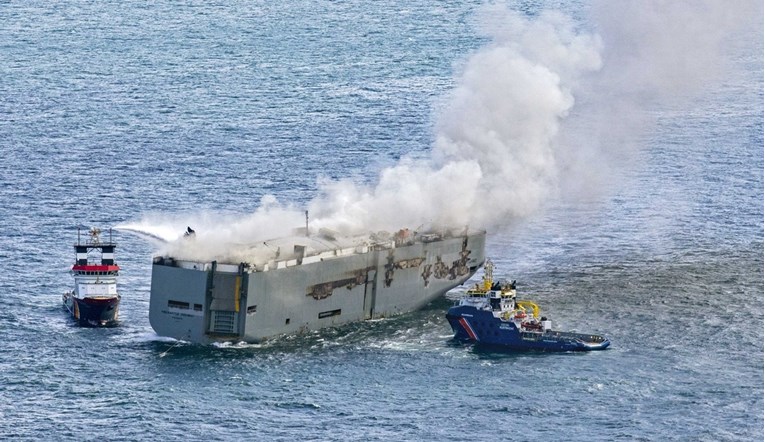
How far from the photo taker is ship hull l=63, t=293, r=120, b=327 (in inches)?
6654

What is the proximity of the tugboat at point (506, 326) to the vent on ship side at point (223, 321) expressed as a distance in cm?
1814

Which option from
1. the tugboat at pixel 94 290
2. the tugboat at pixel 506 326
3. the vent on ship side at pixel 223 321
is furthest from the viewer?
the tugboat at pixel 94 290

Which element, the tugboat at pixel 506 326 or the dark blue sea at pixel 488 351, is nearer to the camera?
the dark blue sea at pixel 488 351

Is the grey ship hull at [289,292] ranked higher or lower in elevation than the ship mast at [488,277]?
lower

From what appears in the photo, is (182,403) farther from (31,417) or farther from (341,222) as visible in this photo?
(341,222)

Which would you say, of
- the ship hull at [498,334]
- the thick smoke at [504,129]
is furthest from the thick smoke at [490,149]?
the ship hull at [498,334]

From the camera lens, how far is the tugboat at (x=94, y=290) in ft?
555

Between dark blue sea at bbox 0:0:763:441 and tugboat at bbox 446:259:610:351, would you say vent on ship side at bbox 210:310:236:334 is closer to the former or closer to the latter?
dark blue sea at bbox 0:0:763:441

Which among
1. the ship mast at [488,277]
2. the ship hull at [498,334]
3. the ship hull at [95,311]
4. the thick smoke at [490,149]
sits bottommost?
the ship hull at [95,311]

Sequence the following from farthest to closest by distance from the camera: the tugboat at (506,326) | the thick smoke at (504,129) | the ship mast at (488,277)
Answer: the thick smoke at (504,129) < the ship mast at (488,277) < the tugboat at (506,326)

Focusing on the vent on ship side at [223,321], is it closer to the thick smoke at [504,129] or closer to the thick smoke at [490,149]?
the thick smoke at [504,129]

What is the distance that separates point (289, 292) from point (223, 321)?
6.42 m

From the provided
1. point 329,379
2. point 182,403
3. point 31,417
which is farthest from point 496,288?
point 31,417

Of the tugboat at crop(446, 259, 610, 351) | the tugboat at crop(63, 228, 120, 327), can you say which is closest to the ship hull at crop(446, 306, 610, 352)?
the tugboat at crop(446, 259, 610, 351)
